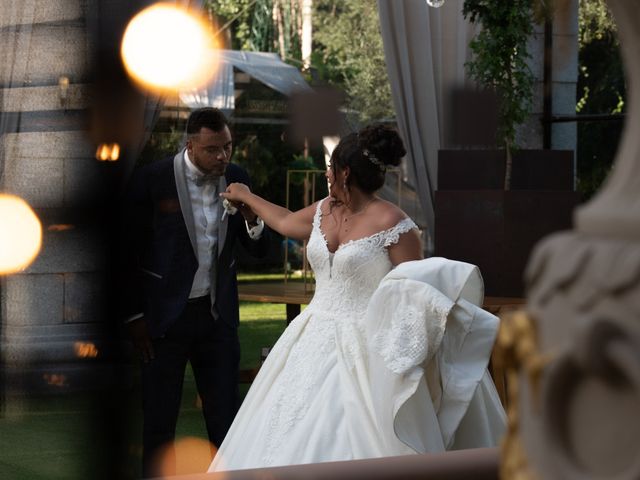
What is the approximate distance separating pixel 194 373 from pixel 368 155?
1.11 meters

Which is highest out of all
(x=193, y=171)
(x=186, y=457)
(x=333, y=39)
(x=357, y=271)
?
(x=333, y=39)

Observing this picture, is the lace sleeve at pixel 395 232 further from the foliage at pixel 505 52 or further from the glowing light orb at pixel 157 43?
the foliage at pixel 505 52

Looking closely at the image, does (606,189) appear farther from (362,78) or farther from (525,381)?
(362,78)

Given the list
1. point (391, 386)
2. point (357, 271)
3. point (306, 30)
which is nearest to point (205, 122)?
point (357, 271)

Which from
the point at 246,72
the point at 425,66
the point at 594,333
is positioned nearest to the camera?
the point at 594,333

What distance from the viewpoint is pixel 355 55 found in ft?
79.4

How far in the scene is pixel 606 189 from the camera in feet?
2.91

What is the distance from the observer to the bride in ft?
12.5

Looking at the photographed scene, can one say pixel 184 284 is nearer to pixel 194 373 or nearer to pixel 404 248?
pixel 194 373

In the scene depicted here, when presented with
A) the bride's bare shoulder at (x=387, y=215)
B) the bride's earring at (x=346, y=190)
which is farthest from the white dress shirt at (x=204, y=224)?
the bride's bare shoulder at (x=387, y=215)

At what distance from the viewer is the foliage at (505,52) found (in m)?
6.42

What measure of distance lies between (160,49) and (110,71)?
120cm

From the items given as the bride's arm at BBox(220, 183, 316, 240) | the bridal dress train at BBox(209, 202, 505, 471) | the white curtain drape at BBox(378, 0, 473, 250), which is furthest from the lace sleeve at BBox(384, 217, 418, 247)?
the white curtain drape at BBox(378, 0, 473, 250)

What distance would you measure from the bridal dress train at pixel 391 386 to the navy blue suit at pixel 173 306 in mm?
331
